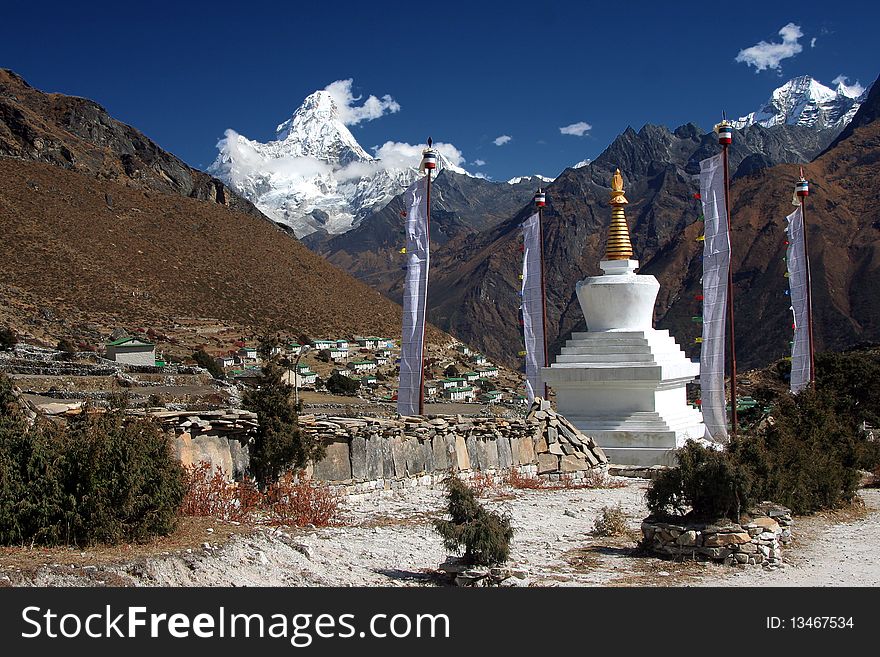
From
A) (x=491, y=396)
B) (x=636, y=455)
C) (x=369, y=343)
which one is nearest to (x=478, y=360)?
(x=369, y=343)

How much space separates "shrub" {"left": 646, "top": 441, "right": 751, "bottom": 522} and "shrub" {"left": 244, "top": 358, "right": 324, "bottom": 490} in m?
4.44

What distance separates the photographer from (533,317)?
2341 cm

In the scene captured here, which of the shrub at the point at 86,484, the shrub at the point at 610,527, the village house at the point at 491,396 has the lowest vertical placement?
the shrub at the point at 610,527

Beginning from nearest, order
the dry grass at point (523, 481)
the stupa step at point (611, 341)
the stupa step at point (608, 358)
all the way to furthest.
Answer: the dry grass at point (523, 481)
the stupa step at point (608, 358)
the stupa step at point (611, 341)

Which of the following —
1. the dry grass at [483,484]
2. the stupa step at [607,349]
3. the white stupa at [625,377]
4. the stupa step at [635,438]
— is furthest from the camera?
the stupa step at [607,349]

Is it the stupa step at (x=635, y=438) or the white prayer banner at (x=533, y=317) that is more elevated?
the white prayer banner at (x=533, y=317)

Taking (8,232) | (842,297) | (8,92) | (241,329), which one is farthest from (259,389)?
(842,297)

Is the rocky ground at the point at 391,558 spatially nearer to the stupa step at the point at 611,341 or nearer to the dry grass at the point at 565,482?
the dry grass at the point at 565,482

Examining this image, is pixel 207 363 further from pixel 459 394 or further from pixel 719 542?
pixel 719 542

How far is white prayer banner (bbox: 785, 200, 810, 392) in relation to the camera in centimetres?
2342

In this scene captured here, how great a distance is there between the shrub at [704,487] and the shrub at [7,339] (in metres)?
39.9

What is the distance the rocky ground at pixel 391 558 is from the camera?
7228 mm

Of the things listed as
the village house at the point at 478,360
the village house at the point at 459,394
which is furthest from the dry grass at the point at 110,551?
the village house at the point at 478,360

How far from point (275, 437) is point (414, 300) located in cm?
758
